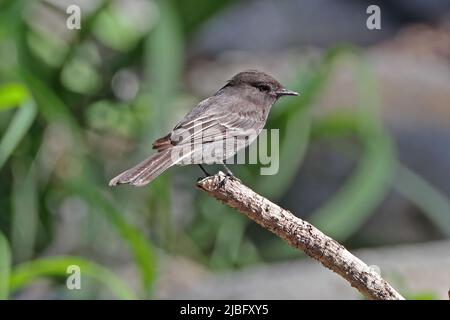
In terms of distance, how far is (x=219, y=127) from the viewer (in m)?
3.09

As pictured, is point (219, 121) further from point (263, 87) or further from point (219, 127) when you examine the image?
point (263, 87)

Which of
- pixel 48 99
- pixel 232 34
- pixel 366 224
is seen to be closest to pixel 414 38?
pixel 232 34

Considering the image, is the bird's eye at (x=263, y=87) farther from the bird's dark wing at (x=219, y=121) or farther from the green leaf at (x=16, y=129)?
the green leaf at (x=16, y=129)

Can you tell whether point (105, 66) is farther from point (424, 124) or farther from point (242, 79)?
point (242, 79)

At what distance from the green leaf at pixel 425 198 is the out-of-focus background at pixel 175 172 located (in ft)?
0.04

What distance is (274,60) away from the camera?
10.4 meters

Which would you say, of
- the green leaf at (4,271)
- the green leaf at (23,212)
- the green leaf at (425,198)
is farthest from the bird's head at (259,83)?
the green leaf at (425,198)

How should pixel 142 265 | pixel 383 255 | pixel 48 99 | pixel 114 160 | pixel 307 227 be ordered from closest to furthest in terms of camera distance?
pixel 307 227 → pixel 142 265 → pixel 48 99 → pixel 383 255 → pixel 114 160

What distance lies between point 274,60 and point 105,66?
128 inches

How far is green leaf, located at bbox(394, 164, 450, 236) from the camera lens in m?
7.57

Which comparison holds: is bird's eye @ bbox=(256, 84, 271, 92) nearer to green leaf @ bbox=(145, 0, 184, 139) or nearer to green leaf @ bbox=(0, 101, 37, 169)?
green leaf @ bbox=(0, 101, 37, 169)

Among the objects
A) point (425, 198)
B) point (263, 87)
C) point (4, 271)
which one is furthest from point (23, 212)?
point (263, 87)

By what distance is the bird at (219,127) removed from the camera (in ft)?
9.42

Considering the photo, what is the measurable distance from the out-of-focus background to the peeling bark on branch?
2.18 metres
